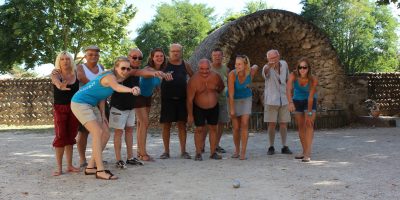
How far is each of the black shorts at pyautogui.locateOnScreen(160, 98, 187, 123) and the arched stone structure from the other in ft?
13.7

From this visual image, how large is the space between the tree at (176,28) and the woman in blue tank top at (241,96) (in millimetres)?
30339

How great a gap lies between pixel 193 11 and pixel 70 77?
3905cm

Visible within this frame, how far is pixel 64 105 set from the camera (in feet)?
17.0

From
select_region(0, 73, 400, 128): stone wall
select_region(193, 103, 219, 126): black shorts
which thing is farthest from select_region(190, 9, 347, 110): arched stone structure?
select_region(193, 103, 219, 126): black shorts

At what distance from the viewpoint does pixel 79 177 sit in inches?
200

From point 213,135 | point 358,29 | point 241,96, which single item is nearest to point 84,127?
point 213,135

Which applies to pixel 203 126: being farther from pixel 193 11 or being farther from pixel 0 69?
pixel 193 11

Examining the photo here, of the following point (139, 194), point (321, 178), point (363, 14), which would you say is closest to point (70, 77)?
point (139, 194)

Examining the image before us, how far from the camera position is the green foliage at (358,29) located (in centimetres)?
3203

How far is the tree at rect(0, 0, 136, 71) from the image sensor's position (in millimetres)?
21969

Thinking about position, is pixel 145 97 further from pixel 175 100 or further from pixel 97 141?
pixel 97 141

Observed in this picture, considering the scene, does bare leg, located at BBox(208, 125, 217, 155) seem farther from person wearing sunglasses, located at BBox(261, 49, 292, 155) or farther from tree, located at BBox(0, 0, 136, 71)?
tree, located at BBox(0, 0, 136, 71)

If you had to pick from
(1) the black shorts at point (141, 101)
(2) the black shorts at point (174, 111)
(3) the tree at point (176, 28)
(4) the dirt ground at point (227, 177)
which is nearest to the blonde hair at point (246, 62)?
(2) the black shorts at point (174, 111)

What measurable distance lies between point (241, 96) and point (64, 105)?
248cm
